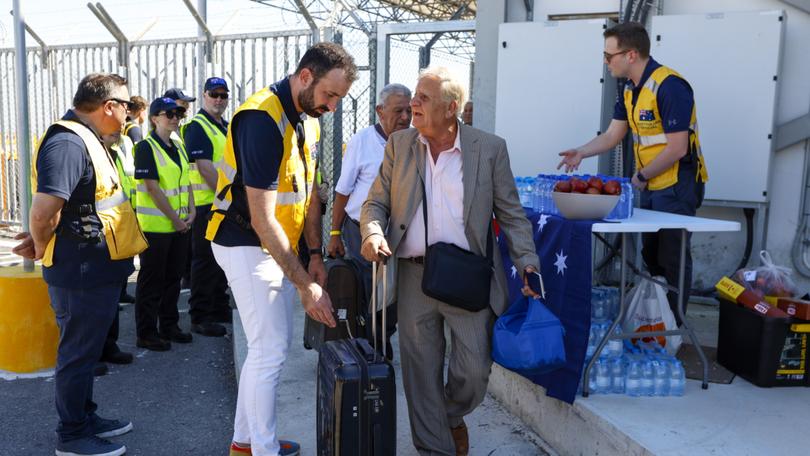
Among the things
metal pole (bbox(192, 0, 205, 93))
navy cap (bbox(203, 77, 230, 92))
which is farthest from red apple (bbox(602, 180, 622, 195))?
metal pole (bbox(192, 0, 205, 93))

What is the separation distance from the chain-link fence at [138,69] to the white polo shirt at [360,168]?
3.71m

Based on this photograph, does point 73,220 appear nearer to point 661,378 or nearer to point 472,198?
point 472,198

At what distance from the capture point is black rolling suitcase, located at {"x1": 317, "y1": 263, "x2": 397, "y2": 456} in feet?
9.06

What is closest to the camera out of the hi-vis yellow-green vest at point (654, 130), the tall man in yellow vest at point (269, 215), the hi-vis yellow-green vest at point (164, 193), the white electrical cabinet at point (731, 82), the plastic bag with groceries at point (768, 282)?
the tall man in yellow vest at point (269, 215)

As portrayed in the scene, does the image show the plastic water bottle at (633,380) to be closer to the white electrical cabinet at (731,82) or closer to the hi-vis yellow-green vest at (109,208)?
the white electrical cabinet at (731,82)

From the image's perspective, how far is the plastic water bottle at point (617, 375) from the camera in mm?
3500

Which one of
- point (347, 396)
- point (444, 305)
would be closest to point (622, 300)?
point (444, 305)

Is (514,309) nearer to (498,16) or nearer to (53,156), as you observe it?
(53,156)

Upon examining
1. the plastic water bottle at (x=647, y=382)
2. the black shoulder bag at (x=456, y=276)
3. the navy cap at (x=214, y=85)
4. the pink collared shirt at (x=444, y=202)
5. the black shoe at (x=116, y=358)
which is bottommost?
the black shoe at (x=116, y=358)

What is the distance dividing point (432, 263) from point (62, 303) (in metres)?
1.97

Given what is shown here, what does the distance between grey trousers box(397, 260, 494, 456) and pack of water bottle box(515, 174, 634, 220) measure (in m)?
0.90

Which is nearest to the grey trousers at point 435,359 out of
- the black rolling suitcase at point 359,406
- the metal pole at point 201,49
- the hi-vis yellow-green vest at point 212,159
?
the black rolling suitcase at point 359,406

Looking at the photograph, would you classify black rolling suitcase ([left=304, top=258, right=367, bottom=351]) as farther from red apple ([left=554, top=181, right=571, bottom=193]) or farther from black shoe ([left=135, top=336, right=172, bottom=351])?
black shoe ([left=135, top=336, right=172, bottom=351])

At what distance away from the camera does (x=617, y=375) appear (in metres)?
3.52
